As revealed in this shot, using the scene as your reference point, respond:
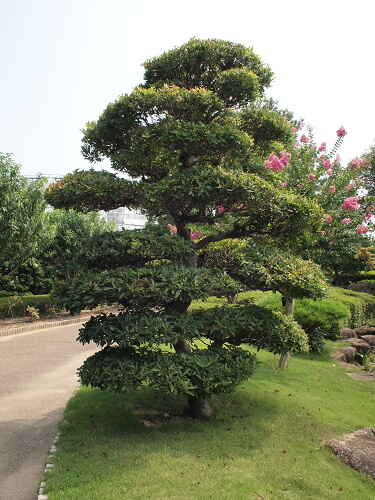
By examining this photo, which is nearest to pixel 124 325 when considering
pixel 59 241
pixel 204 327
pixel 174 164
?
pixel 204 327

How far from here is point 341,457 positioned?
17.6 ft

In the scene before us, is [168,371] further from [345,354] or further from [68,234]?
[68,234]

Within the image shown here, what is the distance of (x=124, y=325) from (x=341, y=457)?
3221 mm

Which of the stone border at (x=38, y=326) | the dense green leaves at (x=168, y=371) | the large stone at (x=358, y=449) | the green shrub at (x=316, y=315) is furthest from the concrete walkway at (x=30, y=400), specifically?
the green shrub at (x=316, y=315)

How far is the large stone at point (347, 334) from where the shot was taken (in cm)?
1453

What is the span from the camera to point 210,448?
532 cm

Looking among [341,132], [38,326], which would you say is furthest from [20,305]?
[341,132]

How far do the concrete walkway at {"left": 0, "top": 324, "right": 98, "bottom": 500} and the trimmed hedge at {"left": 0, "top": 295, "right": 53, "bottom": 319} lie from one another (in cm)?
400

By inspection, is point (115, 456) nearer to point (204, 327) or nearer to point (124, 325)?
point (124, 325)

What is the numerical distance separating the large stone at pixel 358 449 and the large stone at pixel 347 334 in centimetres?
871

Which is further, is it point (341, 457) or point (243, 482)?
point (341, 457)

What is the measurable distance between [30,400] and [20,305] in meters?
10.9

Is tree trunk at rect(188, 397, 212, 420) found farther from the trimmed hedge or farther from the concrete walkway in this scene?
the trimmed hedge

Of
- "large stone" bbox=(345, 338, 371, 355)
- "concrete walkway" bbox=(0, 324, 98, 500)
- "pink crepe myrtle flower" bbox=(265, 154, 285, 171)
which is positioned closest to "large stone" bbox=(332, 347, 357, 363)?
"large stone" bbox=(345, 338, 371, 355)
